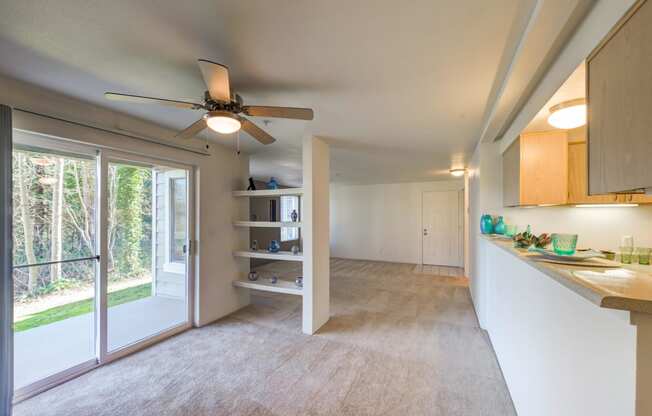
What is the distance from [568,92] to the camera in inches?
56.8

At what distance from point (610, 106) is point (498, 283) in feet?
5.89

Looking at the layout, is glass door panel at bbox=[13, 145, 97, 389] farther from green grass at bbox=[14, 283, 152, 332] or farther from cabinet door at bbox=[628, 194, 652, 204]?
cabinet door at bbox=[628, 194, 652, 204]

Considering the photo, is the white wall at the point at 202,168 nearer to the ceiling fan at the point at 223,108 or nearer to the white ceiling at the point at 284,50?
the white ceiling at the point at 284,50

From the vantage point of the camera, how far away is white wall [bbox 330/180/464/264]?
6.81 metres

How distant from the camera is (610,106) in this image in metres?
0.94

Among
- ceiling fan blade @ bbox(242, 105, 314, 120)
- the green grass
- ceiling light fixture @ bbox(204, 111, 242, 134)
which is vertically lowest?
the green grass

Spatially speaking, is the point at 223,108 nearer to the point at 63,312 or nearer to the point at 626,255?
the point at 63,312

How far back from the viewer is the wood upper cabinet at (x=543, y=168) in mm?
2119

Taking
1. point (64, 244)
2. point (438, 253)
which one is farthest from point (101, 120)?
point (438, 253)

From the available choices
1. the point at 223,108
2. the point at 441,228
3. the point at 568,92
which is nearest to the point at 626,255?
the point at 568,92

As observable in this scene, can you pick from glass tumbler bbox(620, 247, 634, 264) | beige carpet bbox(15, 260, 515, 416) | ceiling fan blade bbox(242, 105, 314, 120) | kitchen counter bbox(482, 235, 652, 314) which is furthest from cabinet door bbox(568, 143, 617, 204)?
ceiling fan blade bbox(242, 105, 314, 120)

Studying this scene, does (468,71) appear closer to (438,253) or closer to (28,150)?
(28,150)

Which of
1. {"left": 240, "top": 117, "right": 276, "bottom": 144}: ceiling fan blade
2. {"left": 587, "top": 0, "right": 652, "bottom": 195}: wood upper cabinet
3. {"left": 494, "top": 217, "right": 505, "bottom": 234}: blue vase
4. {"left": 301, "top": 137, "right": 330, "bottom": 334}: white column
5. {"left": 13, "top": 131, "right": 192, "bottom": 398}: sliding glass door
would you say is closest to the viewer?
{"left": 587, "top": 0, "right": 652, "bottom": 195}: wood upper cabinet

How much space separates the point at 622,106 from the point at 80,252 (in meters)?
3.61
